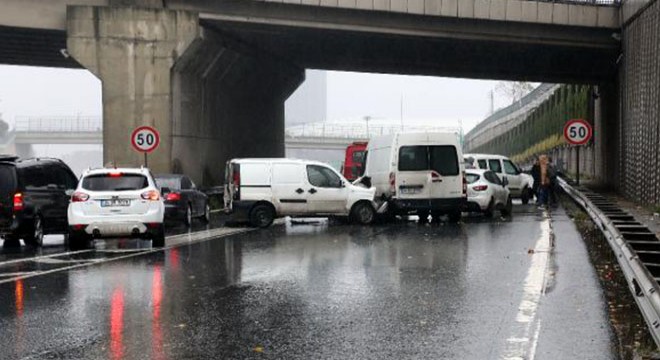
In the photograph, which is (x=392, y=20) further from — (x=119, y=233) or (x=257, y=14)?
(x=119, y=233)

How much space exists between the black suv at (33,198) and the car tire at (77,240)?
115 cm

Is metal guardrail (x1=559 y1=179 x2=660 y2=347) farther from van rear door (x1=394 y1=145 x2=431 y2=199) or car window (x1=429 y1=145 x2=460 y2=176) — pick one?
van rear door (x1=394 y1=145 x2=431 y2=199)

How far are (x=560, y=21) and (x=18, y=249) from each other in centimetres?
2066

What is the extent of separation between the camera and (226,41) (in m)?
30.8

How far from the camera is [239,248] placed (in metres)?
16.0

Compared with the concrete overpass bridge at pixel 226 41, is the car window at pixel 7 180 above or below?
below

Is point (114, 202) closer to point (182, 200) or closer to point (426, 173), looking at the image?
point (182, 200)

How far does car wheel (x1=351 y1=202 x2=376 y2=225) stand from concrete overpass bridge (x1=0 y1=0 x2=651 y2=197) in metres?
8.89

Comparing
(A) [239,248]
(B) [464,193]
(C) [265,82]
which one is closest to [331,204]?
(B) [464,193]

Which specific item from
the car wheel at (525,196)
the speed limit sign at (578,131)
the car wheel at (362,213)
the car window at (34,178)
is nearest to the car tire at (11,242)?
the car window at (34,178)

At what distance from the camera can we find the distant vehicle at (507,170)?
30844 millimetres

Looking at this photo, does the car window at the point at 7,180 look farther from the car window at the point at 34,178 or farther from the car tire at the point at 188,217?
the car tire at the point at 188,217

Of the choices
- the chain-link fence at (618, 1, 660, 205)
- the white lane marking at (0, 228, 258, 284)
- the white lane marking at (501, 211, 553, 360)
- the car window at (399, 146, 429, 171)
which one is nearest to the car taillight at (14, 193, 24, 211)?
the white lane marking at (0, 228, 258, 284)

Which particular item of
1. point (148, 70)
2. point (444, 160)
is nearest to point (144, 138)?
point (148, 70)
